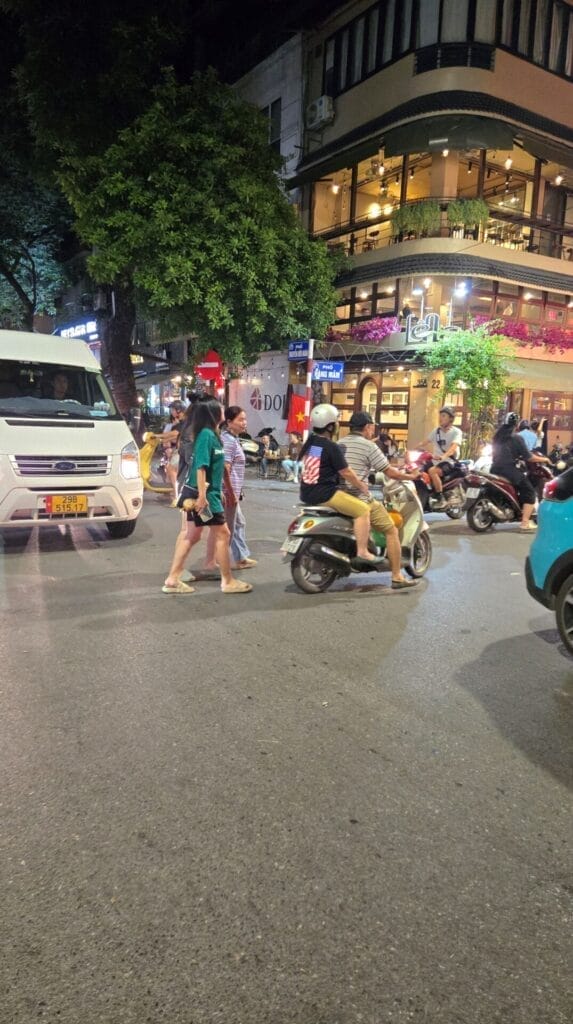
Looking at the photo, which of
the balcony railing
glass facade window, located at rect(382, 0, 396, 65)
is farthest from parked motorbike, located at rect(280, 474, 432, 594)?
glass facade window, located at rect(382, 0, 396, 65)

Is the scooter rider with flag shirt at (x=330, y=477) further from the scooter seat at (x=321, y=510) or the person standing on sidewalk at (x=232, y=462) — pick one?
the person standing on sidewalk at (x=232, y=462)

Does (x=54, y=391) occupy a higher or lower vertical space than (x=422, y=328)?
lower

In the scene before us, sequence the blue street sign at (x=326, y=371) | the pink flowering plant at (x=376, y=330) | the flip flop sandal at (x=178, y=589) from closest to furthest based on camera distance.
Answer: the flip flop sandal at (x=178, y=589)
the blue street sign at (x=326, y=371)
the pink flowering plant at (x=376, y=330)

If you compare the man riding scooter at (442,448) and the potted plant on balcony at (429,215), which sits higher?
the potted plant on balcony at (429,215)

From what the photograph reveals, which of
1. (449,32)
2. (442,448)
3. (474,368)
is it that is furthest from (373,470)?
(449,32)

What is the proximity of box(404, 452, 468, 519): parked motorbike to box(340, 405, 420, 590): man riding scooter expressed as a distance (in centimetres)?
435

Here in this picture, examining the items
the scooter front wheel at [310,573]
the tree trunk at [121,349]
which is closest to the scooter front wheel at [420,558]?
the scooter front wheel at [310,573]

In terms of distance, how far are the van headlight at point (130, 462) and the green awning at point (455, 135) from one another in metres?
15.6

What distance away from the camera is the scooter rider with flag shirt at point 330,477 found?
5996 mm

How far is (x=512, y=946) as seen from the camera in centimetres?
207

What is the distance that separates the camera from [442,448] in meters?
11.3

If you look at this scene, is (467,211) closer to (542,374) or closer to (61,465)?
(542,374)

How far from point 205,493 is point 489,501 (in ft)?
19.1

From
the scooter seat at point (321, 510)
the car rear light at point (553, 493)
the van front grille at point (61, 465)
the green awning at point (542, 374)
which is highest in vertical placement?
the green awning at point (542, 374)
